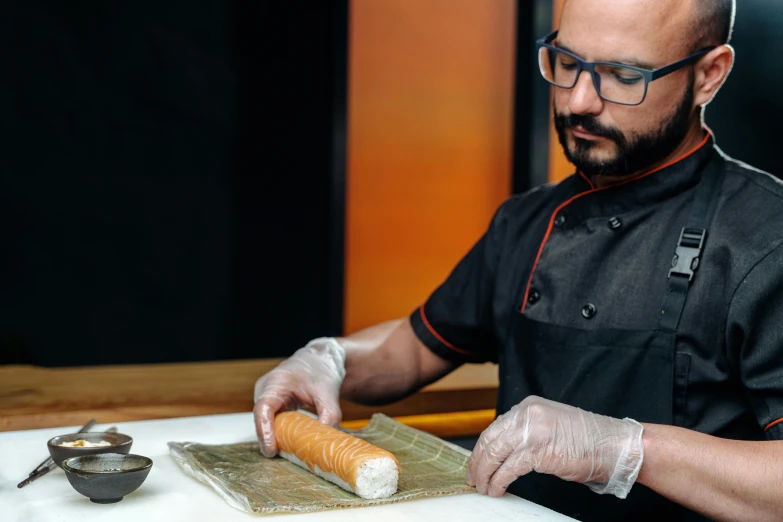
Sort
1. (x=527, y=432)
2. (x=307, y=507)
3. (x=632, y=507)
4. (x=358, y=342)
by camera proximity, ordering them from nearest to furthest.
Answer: (x=307, y=507) → (x=527, y=432) → (x=632, y=507) → (x=358, y=342)

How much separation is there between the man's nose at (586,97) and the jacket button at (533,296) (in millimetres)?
412

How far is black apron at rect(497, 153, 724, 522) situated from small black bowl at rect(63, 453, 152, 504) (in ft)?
2.86

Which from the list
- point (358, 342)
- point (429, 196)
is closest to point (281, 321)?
point (429, 196)

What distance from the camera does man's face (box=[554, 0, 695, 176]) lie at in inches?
72.0

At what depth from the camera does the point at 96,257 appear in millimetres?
5254

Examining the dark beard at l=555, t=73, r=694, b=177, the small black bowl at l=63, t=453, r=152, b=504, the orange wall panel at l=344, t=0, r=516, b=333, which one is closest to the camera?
the small black bowl at l=63, t=453, r=152, b=504

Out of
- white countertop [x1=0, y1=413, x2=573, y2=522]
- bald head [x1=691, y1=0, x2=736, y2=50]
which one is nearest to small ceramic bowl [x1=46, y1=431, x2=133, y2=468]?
white countertop [x1=0, y1=413, x2=573, y2=522]

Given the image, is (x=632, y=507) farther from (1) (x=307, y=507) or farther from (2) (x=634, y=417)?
(1) (x=307, y=507)

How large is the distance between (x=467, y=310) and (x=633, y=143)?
593mm

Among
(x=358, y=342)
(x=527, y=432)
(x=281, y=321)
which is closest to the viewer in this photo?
(x=527, y=432)

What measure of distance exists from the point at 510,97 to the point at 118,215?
2358 millimetres

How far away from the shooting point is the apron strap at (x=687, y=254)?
1.79 m

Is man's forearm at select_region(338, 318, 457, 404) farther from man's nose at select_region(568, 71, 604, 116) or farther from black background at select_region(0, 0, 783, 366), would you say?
black background at select_region(0, 0, 783, 366)

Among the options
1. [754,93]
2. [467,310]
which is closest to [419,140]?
[754,93]
